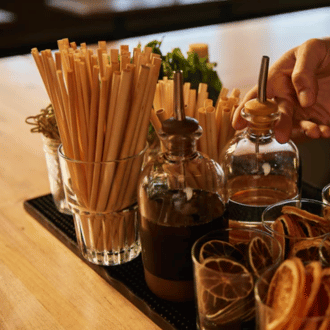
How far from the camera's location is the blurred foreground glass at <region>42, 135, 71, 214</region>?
3.24 feet

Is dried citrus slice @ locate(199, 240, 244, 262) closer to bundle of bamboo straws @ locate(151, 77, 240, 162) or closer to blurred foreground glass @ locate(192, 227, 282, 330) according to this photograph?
blurred foreground glass @ locate(192, 227, 282, 330)

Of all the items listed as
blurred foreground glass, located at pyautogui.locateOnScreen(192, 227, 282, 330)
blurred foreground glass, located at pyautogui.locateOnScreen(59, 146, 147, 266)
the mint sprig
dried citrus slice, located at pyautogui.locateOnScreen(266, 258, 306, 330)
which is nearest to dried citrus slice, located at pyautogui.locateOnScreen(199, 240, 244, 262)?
blurred foreground glass, located at pyautogui.locateOnScreen(192, 227, 282, 330)

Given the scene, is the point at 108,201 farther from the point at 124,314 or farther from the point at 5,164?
the point at 5,164

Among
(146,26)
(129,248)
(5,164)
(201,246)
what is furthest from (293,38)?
(146,26)

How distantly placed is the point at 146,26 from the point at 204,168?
11.1 ft

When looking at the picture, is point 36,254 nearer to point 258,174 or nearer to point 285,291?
point 258,174

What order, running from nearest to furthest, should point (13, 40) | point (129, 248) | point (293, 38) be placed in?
point (129, 248) → point (293, 38) → point (13, 40)

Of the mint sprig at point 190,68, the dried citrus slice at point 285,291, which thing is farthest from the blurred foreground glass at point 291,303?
the mint sprig at point 190,68

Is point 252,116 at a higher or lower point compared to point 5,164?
higher

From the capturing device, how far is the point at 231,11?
13.8 ft

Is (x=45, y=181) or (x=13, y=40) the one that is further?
(x=13, y=40)

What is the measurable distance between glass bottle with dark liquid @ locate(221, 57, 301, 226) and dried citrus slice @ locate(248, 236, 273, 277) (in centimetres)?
15

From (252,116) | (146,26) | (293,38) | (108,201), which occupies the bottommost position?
(146,26)

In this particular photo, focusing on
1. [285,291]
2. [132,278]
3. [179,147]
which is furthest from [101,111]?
[285,291]
